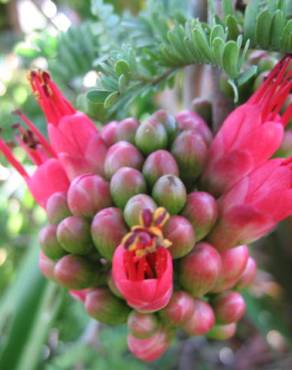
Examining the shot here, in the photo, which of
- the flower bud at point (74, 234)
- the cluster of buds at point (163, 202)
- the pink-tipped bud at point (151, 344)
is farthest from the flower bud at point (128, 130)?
the pink-tipped bud at point (151, 344)

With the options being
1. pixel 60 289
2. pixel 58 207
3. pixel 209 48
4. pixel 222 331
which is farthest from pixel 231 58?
pixel 60 289

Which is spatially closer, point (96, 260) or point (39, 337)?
point (96, 260)

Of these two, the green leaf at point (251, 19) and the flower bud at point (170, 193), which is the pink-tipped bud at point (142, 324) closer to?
the flower bud at point (170, 193)

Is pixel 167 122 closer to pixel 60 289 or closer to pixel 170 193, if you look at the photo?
pixel 170 193

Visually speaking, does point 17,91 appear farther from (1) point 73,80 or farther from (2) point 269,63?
(2) point 269,63

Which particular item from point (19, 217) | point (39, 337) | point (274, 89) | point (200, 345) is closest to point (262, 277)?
point (200, 345)

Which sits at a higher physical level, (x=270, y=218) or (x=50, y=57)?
(x=50, y=57)
